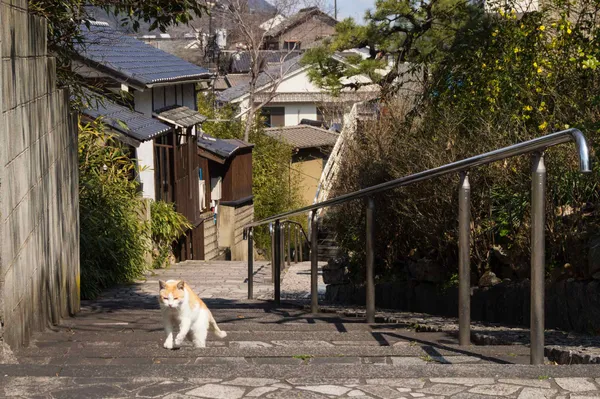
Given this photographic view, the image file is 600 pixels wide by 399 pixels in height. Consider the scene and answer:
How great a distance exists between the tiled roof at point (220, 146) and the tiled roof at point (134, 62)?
3.09 m

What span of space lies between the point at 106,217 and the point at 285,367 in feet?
30.9

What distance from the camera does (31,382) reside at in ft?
11.0

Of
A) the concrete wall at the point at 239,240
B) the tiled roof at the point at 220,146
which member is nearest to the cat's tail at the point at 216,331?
the tiled roof at the point at 220,146

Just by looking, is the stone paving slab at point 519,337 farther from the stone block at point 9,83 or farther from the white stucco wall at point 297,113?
the white stucco wall at point 297,113

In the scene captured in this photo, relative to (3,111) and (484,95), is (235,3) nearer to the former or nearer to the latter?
(484,95)

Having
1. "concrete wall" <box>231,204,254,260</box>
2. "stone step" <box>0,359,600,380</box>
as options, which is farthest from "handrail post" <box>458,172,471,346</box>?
"concrete wall" <box>231,204,254,260</box>

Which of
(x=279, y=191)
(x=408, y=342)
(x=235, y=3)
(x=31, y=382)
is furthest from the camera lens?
(x=235, y=3)

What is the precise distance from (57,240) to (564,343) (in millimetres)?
3578

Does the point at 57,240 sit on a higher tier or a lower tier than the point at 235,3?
lower

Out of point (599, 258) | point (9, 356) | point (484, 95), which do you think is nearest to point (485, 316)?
point (599, 258)

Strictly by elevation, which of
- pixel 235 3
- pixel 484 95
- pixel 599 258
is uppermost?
pixel 235 3

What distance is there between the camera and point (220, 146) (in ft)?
84.9

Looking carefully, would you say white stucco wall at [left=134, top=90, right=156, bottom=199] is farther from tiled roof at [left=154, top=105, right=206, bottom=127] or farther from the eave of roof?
the eave of roof

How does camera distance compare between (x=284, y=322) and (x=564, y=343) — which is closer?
(x=564, y=343)
